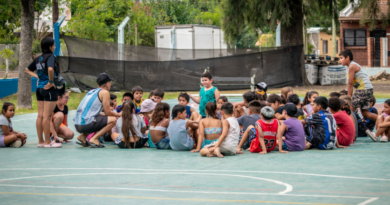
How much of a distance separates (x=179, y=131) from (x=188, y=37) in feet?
57.8

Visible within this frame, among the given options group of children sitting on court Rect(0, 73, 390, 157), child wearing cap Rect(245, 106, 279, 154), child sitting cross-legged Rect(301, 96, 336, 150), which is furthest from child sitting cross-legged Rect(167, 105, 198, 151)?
child sitting cross-legged Rect(301, 96, 336, 150)

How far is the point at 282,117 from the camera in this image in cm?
784

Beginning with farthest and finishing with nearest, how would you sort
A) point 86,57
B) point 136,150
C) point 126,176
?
point 86,57
point 136,150
point 126,176

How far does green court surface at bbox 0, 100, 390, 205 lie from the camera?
435cm

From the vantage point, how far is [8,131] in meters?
7.51

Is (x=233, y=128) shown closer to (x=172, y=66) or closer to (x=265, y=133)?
(x=265, y=133)

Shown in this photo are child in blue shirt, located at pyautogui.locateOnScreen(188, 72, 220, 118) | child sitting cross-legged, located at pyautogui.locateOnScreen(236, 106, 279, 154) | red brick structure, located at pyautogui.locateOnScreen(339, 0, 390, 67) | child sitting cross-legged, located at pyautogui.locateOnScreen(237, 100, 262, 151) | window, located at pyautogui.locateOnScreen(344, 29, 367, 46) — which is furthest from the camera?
window, located at pyautogui.locateOnScreen(344, 29, 367, 46)

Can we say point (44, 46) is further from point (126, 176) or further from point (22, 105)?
point (22, 105)

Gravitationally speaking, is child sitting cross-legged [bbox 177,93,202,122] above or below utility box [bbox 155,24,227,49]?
below

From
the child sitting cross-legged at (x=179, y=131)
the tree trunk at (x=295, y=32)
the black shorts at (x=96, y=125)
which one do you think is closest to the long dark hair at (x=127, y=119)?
the black shorts at (x=96, y=125)

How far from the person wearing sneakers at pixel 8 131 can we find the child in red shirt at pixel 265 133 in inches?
147

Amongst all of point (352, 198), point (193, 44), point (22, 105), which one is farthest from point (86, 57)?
point (352, 198)

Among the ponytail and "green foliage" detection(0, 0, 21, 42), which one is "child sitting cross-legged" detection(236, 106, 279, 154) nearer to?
the ponytail

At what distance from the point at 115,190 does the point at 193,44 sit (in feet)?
65.7
